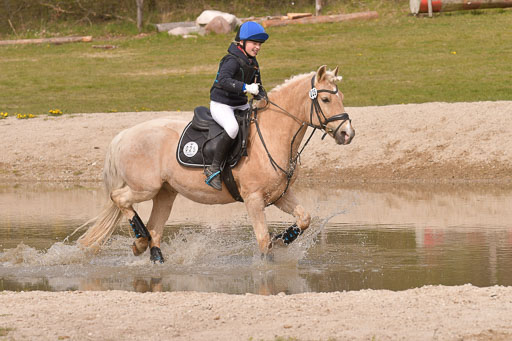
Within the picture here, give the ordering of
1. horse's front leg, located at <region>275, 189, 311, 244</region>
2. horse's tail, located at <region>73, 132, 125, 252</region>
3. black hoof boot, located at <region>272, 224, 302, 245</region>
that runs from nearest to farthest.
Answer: horse's front leg, located at <region>275, 189, 311, 244</region>
black hoof boot, located at <region>272, 224, 302, 245</region>
horse's tail, located at <region>73, 132, 125, 252</region>

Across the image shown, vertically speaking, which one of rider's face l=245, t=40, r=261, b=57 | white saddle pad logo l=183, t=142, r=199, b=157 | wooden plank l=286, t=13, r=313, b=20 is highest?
rider's face l=245, t=40, r=261, b=57

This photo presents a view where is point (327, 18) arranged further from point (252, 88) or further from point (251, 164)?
point (252, 88)

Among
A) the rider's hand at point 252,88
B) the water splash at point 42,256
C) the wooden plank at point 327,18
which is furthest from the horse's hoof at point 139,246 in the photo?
the wooden plank at point 327,18

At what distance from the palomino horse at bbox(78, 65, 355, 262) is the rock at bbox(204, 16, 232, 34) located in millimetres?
23369

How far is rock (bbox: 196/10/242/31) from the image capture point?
3394cm

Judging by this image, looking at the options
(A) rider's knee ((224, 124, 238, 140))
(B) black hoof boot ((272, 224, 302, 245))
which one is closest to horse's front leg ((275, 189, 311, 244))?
(B) black hoof boot ((272, 224, 302, 245))

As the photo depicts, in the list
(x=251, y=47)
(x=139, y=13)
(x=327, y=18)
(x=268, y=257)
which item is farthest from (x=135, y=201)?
(x=327, y=18)

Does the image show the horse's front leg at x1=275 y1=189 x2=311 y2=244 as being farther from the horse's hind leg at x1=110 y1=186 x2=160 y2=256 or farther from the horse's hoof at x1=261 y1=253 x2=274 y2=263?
the horse's hind leg at x1=110 y1=186 x2=160 y2=256

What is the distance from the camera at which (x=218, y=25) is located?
33844 millimetres

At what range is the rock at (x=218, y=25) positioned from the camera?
33.8 metres

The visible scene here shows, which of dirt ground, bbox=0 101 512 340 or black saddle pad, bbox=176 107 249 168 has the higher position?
black saddle pad, bbox=176 107 249 168

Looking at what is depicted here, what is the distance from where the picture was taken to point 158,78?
28656 mm

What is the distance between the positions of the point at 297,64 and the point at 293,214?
19.5 meters

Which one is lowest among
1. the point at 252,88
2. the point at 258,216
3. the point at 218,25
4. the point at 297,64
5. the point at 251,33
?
the point at 297,64
